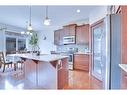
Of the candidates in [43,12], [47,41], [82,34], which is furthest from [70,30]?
[47,41]

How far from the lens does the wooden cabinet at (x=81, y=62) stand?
21.4 ft

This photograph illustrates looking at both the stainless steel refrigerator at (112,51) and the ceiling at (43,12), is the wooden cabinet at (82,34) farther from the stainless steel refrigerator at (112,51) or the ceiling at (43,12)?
the stainless steel refrigerator at (112,51)

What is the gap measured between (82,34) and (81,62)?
1.29 m

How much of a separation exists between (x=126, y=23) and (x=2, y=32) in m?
7.62

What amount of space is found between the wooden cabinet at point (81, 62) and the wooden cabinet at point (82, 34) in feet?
2.29

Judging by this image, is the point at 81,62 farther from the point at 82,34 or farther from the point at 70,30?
the point at 70,30

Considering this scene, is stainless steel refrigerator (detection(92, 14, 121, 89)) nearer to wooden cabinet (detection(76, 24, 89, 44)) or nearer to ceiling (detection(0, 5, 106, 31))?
ceiling (detection(0, 5, 106, 31))

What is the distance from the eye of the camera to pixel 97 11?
5.39m

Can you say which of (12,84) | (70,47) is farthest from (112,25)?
(70,47)

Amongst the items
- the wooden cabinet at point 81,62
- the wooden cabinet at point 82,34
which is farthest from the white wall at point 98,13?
the wooden cabinet at point 81,62

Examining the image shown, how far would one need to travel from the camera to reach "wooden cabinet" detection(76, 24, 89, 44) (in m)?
6.83

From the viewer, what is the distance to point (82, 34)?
6.98 m

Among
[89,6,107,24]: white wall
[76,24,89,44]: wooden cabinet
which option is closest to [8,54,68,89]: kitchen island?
[89,6,107,24]: white wall

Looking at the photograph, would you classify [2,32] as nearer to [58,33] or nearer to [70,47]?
[58,33]
